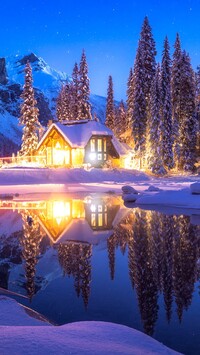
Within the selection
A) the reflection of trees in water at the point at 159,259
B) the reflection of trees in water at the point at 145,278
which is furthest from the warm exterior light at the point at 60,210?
the reflection of trees in water at the point at 145,278

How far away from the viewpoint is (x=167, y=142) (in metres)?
44.6

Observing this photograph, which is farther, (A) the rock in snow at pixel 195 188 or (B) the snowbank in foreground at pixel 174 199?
(A) the rock in snow at pixel 195 188

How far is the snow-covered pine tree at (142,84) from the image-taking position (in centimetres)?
4697

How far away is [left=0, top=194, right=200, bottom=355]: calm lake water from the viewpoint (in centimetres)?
540

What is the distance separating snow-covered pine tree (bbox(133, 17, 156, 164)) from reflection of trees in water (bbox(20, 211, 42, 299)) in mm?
33132

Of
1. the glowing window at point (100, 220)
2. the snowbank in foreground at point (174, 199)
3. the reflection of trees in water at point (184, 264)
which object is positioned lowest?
the reflection of trees in water at point (184, 264)

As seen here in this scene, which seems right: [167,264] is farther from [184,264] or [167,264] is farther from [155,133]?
[155,133]

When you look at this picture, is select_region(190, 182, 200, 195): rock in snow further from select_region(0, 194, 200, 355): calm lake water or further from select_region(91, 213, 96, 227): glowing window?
select_region(91, 213, 96, 227): glowing window

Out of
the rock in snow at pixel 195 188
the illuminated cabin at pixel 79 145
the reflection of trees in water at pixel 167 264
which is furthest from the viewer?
the illuminated cabin at pixel 79 145

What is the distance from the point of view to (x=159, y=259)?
28.1 ft

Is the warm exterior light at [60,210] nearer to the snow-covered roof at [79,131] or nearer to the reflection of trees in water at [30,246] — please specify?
the reflection of trees in water at [30,246]

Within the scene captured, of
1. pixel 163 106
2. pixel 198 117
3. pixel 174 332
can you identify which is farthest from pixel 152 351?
pixel 198 117

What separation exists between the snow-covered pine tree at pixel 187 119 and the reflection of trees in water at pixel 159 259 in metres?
33.6

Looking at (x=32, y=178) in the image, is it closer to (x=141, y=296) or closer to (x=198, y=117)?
(x=198, y=117)
